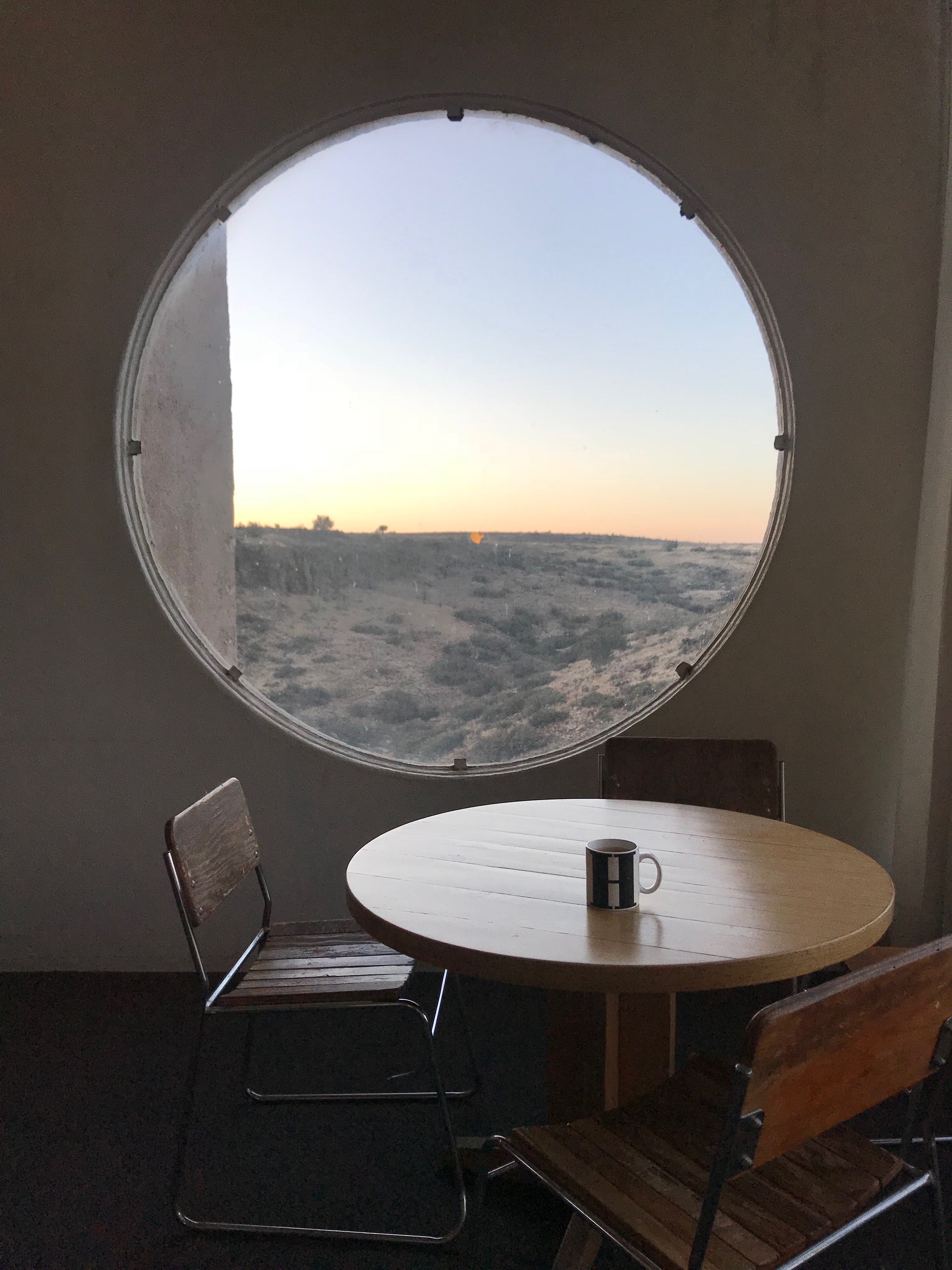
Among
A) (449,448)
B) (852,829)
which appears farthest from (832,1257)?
(449,448)

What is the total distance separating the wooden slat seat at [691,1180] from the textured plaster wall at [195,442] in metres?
2.12

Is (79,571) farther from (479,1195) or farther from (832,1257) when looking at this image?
(832,1257)

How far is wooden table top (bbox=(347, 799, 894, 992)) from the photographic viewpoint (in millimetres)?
1320

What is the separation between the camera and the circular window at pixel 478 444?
3775mm

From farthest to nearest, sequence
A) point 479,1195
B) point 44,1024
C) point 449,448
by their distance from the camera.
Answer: point 449,448
point 44,1024
point 479,1195

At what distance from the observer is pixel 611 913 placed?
4.96ft

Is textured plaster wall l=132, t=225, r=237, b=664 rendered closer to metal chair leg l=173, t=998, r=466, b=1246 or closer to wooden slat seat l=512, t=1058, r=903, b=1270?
metal chair leg l=173, t=998, r=466, b=1246

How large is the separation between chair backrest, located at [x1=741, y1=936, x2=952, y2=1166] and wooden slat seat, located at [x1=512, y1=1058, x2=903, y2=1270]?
127 millimetres

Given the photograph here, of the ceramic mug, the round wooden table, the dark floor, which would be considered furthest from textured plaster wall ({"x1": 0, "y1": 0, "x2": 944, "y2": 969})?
the ceramic mug

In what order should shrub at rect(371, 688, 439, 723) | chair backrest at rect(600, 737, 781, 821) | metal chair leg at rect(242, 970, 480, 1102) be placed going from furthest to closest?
shrub at rect(371, 688, 439, 723) < chair backrest at rect(600, 737, 781, 821) < metal chair leg at rect(242, 970, 480, 1102)

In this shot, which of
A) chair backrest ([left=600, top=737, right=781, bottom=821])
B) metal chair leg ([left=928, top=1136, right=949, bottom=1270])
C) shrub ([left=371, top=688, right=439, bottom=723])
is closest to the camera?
metal chair leg ([left=928, top=1136, right=949, bottom=1270])

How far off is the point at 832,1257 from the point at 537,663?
2595mm

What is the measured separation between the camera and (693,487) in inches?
147

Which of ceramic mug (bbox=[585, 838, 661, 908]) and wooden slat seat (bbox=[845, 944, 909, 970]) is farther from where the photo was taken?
wooden slat seat (bbox=[845, 944, 909, 970])
